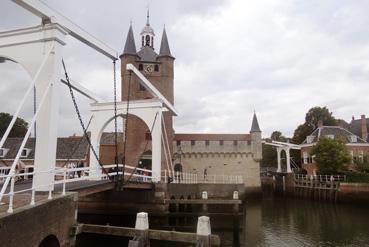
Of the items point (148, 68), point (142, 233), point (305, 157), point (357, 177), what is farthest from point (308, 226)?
point (305, 157)

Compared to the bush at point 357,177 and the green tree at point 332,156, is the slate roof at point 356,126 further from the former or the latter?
the bush at point 357,177

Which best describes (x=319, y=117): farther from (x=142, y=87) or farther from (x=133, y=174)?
(x=133, y=174)

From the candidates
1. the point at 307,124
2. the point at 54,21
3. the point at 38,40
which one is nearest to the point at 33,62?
the point at 38,40

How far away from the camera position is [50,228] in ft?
21.6

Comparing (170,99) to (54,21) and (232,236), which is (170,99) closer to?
(232,236)

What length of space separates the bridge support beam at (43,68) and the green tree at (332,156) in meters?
24.3

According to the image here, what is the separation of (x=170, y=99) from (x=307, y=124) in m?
22.0

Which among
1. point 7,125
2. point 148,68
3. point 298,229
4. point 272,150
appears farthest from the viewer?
point 272,150

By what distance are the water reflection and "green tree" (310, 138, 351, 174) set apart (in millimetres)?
5264

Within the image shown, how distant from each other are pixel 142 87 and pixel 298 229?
16.0m

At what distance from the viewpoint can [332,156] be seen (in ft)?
87.9

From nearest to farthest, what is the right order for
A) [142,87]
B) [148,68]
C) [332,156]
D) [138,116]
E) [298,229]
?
[298,229] → [138,116] → [142,87] → [148,68] → [332,156]

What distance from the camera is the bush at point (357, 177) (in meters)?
24.3

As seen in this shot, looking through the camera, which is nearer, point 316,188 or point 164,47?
point 164,47
